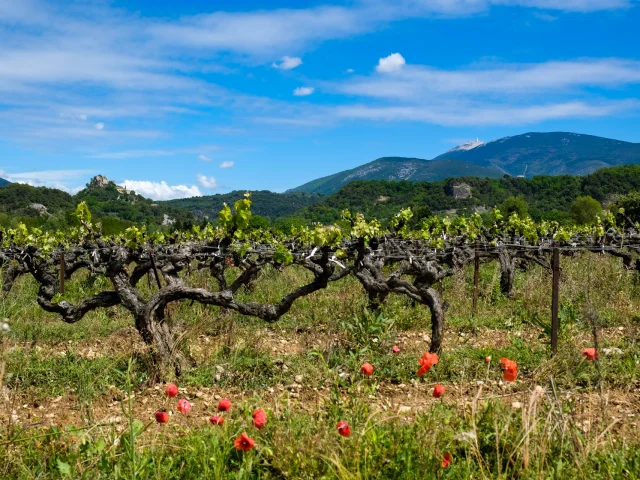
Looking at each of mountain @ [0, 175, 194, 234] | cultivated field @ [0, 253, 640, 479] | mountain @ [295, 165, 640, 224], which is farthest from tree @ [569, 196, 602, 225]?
cultivated field @ [0, 253, 640, 479]

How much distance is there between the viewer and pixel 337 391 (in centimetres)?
335

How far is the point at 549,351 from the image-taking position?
6324 millimetres

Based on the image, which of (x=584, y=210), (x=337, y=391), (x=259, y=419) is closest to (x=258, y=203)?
(x=584, y=210)

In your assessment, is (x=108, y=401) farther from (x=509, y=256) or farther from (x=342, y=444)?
(x=509, y=256)

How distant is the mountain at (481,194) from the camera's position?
79.6 meters

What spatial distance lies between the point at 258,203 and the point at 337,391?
13754 cm

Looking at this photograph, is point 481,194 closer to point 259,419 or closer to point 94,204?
point 94,204

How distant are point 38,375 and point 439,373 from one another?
14.0 ft

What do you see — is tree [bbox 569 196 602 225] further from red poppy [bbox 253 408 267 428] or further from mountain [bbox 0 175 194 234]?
red poppy [bbox 253 408 267 428]

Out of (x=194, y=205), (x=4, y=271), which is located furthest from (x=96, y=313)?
(x=194, y=205)

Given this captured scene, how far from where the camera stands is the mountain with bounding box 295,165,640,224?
79562 mm

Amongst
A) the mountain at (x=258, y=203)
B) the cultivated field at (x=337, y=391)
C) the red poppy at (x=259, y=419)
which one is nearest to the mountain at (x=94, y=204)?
the mountain at (x=258, y=203)

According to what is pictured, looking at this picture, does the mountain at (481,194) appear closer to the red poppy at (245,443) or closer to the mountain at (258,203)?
the mountain at (258,203)

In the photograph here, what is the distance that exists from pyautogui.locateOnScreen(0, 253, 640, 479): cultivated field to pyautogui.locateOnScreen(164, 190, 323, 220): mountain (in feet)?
387
